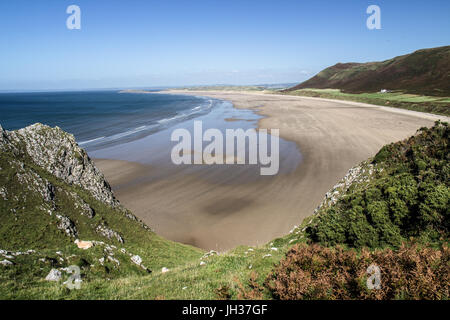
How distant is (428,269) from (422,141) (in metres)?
Answer: 10.9

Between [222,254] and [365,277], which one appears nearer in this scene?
[365,277]

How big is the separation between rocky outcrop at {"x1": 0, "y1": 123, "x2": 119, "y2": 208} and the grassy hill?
2.2 inches

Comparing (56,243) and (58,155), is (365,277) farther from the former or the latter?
(58,155)

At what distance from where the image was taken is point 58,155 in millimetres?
13008

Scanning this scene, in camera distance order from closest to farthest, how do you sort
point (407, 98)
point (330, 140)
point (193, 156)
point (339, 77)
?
point (193, 156) → point (330, 140) → point (407, 98) → point (339, 77)

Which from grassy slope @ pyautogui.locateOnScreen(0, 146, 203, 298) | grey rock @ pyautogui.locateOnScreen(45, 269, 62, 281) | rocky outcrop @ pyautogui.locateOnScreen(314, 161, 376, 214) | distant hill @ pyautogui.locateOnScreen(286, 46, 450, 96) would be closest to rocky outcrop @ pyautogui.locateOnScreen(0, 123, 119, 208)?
grassy slope @ pyautogui.locateOnScreen(0, 146, 203, 298)

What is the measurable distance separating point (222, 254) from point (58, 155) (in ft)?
33.5

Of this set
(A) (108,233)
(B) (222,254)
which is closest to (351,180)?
(B) (222,254)

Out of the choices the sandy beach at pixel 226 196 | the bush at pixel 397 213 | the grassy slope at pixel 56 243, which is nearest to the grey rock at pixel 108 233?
the grassy slope at pixel 56 243

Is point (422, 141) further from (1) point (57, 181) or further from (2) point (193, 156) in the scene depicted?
(2) point (193, 156)

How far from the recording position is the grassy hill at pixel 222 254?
491 centimetres

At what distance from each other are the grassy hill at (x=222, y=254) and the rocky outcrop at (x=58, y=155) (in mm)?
57
